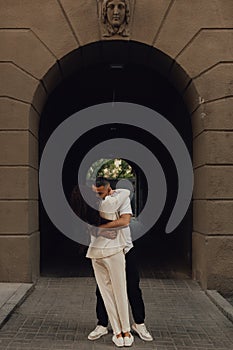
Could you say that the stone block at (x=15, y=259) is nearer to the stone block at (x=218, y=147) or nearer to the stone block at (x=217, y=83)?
the stone block at (x=218, y=147)

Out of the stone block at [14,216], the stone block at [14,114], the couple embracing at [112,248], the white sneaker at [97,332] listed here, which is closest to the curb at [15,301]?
the stone block at [14,216]

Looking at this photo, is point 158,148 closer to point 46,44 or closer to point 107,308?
point 46,44

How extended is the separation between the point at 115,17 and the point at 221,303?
541 cm

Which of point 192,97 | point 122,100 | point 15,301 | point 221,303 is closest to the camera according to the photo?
point 15,301

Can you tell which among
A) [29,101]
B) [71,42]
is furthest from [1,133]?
[71,42]

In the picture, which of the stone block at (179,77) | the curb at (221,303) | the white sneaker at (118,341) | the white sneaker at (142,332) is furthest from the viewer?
the stone block at (179,77)

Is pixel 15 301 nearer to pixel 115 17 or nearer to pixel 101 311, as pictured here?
pixel 101 311

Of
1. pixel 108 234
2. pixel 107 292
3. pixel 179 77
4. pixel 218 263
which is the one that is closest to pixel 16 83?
pixel 179 77

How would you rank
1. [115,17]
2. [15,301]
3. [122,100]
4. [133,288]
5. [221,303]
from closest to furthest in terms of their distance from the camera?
[133,288], [15,301], [221,303], [115,17], [122,100]

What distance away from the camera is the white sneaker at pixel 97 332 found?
530 cm

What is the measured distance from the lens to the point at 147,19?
8078 millimetres

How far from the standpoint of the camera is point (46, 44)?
8.05 meters

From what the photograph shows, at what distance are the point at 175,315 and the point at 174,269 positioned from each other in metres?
3.55

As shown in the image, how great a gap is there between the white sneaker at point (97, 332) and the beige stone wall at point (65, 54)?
2867mm
